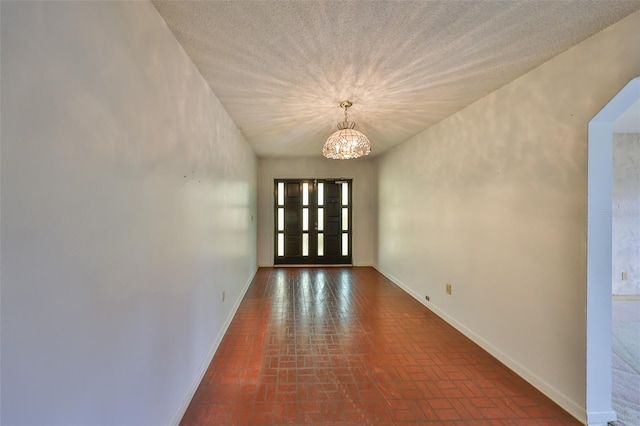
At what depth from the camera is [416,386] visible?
6.38 feet

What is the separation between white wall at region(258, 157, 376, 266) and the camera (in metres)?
5.79

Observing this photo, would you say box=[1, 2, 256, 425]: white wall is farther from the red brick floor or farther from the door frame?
the door frame

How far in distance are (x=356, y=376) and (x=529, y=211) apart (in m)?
1.92

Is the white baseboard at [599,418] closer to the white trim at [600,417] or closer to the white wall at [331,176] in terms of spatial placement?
the white trim at [600,417]

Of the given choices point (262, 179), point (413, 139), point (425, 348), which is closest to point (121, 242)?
point (425, 348)

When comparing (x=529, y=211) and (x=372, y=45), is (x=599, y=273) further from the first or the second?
(x=372, y=45)

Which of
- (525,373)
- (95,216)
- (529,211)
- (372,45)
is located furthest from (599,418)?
(95,216)

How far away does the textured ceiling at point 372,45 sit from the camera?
1.39m

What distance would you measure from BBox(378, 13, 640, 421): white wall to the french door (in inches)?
113

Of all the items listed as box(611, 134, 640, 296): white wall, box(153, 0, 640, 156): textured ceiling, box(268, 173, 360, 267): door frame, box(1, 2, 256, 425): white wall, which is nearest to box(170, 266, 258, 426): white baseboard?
box(1, 2, 256, 425): white wall

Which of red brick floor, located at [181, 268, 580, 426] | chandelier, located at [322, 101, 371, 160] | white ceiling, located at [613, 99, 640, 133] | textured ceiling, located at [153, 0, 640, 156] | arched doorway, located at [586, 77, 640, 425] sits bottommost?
red brick floor, located at [181, 268, 580, 426]

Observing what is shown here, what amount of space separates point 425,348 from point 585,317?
125 cm

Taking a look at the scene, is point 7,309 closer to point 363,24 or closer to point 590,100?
point 363,24

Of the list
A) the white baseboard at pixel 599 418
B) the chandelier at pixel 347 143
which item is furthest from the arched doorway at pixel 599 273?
the chandelier at pixel 347 143
